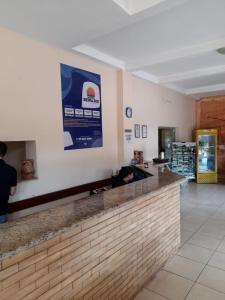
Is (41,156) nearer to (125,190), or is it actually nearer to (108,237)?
(125,190)

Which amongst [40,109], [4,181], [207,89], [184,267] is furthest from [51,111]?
[207,89]

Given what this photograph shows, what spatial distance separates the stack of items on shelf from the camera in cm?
682

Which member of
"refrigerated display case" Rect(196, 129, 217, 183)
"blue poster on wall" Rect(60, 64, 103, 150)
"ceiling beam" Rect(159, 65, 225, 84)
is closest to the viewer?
"blue poster on wall" Rect(60, 64, 103, 150)

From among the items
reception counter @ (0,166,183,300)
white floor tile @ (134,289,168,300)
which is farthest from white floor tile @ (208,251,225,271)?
white floor tile @ (134,289,168,300)

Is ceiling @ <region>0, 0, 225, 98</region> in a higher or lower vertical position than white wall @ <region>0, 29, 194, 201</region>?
higher

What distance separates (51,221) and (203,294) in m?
1.76

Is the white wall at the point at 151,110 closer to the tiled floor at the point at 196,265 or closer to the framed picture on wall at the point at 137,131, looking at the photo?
the framed picture on wall at the point at 137,131

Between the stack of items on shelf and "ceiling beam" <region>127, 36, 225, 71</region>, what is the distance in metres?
3.20

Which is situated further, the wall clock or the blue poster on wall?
the wall clock

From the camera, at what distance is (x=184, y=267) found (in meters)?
2.61

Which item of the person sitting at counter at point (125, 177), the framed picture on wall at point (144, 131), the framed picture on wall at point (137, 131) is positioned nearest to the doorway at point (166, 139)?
the framed picture on wall at point (144, 131)

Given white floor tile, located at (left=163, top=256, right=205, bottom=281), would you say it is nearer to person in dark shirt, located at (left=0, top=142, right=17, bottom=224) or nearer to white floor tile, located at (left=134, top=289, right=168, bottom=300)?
white floor tile, located at (left=134, top=289, right=168, bottom=300)

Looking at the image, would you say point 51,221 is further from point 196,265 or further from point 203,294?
point 196,265

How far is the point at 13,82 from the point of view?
273 cm
